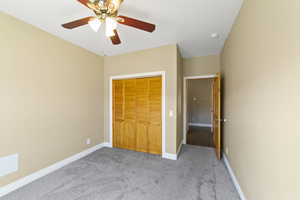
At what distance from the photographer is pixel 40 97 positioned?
210cm

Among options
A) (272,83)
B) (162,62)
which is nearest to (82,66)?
(162,62)

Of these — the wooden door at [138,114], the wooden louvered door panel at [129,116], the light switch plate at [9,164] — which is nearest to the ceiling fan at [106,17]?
the wooden door at [138,114]

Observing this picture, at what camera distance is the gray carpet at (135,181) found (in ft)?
5.49

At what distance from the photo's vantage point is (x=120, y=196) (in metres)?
1.67

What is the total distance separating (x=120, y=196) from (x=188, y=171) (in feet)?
4.17

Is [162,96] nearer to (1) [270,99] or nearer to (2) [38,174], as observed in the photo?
(1) [270,99]

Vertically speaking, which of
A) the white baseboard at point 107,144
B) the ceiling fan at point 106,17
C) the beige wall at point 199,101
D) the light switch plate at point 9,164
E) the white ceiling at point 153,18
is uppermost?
the white ceiling at point 153,18

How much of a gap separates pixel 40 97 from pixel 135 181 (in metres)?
2.19

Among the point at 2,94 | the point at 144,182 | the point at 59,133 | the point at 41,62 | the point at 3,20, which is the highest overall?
the point at 3,20

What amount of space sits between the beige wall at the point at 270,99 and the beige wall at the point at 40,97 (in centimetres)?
312

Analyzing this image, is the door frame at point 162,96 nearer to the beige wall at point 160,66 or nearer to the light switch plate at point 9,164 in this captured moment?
the beige wall at point 160,66

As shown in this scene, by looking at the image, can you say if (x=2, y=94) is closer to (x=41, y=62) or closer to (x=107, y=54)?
(x=41, y=62)

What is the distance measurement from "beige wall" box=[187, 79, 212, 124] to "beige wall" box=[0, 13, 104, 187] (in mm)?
5206

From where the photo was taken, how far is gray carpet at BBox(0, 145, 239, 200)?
167cm
